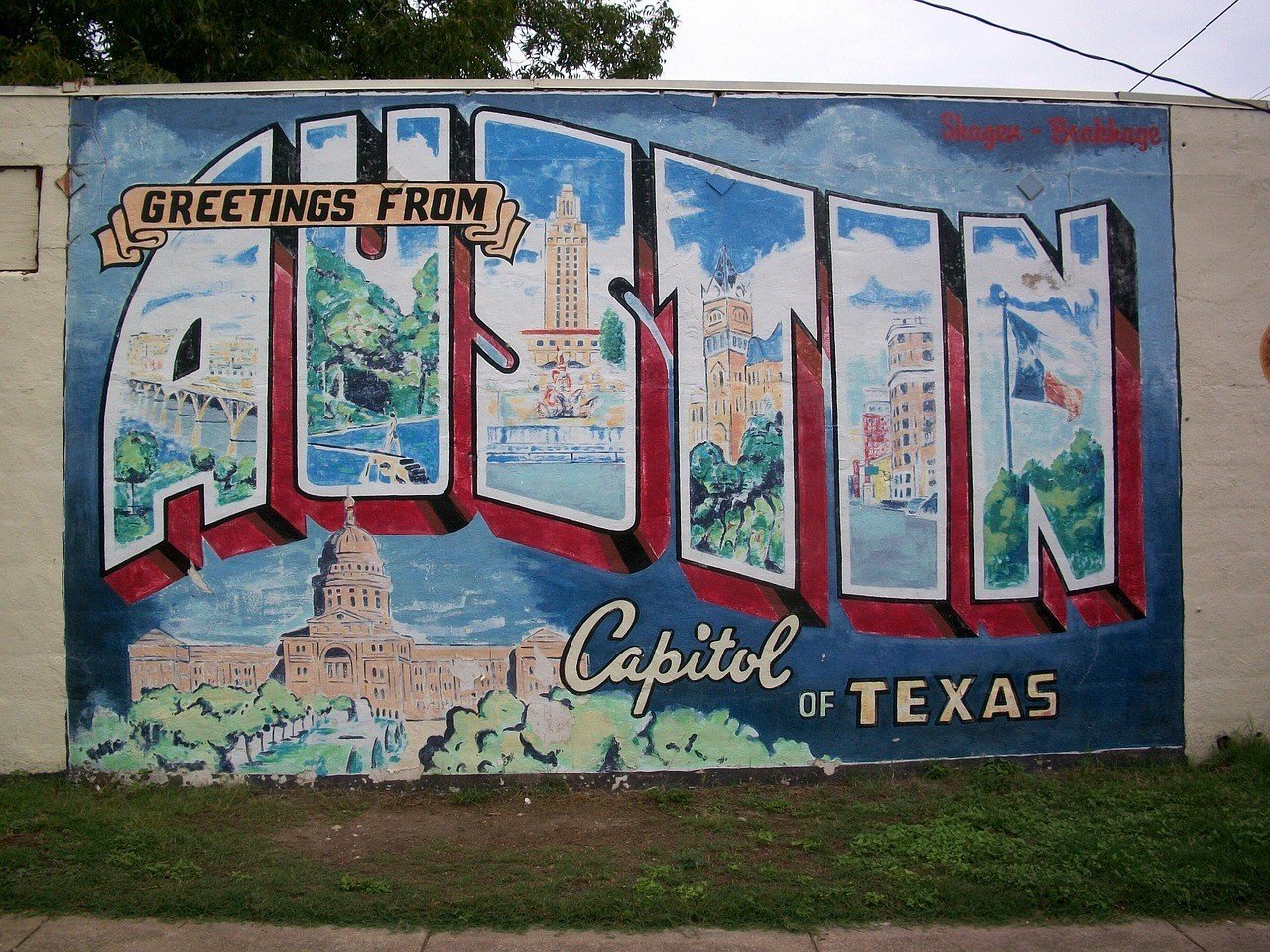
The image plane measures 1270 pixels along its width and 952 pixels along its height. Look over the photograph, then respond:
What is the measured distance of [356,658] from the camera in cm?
606

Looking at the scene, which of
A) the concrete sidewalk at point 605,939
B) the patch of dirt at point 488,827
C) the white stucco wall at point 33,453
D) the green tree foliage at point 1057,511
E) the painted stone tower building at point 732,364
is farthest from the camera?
the green tree foliage at point 1057,511

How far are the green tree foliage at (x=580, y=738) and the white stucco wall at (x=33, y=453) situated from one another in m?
2.53

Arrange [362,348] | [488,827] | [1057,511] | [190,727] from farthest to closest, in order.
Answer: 1. [1057,511]
2. [362,348]
3. [190,727]
4. [488,827]

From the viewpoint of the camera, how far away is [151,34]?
8953 mm

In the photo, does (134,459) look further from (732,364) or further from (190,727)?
(732,364)

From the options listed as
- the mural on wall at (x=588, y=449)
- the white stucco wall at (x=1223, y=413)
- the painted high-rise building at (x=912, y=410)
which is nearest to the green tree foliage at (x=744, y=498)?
the mural on wall at (x=588, y=449)

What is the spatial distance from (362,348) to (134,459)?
5.44ft

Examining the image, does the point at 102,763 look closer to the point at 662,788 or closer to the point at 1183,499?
the point at 662,788

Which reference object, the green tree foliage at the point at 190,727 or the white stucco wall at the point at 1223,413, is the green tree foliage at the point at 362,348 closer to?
the green tree foliage at the point at 190,727

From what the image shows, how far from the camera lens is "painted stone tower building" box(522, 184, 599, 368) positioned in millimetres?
6184

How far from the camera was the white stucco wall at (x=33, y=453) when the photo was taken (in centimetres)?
599

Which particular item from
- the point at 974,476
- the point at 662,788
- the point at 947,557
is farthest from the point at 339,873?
the point at 974,476

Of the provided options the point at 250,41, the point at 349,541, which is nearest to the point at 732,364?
the point at 349,541

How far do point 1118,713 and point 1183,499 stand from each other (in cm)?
156
